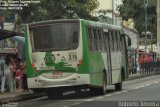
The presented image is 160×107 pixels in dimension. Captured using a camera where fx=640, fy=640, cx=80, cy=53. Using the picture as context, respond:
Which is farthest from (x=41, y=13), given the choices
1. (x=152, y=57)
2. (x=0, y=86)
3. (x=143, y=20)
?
(x=143, y=20)

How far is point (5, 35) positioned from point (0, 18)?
5.02 meters

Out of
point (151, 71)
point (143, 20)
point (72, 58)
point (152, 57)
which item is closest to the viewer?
point (72, 58)

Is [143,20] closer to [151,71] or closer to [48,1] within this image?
[151,71]

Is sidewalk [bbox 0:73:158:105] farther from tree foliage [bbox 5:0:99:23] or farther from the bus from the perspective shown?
tree foliage [bbox 5:0:99:23]

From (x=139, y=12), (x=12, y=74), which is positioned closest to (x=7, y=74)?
(x=12, y=74)

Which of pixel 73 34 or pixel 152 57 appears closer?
pixel 73 34

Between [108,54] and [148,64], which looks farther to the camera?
[148,64]

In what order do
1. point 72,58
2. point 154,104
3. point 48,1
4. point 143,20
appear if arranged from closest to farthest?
point 154,104 → point 72,58 → point 48,1 → point 143,20

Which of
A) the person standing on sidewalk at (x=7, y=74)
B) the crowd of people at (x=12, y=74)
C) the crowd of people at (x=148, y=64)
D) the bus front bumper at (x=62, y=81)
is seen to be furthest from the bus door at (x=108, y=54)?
the crowd of people at (x=148, y=64)

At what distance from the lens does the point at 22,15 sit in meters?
35.6

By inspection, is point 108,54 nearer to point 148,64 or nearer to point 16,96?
point 16,96

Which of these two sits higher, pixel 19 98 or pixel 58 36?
pixel 58 36

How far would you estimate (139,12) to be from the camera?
88.1 m

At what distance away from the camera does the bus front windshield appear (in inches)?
977
